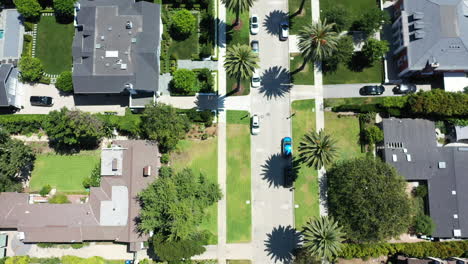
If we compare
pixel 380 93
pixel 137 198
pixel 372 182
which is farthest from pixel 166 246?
pixel 380 93

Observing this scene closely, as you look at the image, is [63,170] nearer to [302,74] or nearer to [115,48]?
[115,48]

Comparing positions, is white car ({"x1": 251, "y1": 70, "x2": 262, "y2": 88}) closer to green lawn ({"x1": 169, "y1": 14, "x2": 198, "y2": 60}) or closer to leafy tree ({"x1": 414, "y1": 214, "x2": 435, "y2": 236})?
green lawn ({"x1": 169, "y1": 14, "x2": 198, "y2": 60})

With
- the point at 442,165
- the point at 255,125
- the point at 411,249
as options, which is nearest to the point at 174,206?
the point at 255,125

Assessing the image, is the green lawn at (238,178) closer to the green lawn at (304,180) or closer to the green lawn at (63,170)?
the green lawn at (304,180)

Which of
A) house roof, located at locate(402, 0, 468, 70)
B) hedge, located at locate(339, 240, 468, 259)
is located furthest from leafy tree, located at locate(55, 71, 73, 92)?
house roof, located at locate(402, 0, 468, 70)

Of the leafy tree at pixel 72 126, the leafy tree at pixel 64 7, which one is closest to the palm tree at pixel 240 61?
the leafy tree at pixel 72 126

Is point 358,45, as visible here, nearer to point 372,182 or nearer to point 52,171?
point 372,182
